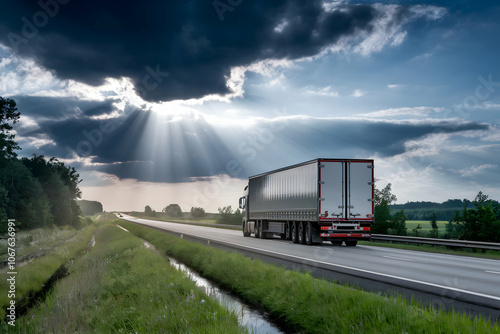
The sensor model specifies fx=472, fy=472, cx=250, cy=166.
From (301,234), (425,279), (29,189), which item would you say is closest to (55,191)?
(29,189)

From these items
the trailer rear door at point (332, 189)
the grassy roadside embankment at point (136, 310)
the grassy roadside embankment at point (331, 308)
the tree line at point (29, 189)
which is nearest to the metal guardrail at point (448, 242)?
the trailer rear door at point (332, 189)

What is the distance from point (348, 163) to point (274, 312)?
58.9 feet

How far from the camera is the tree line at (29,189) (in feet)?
167

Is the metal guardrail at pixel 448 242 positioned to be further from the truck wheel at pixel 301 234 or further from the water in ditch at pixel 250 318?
the water in ditch at pixel 250 318

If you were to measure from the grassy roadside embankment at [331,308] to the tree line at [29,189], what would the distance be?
40.8 meters

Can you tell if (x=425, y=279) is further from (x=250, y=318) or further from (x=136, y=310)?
(x=136, y=310)

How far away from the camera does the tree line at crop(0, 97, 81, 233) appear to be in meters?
51.0

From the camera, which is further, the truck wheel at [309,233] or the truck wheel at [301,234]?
the truck wheel at [301,234]

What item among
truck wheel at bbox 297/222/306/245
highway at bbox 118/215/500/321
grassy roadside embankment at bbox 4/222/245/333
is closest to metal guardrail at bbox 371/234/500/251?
truck wheel at bbox 297/222/306/245

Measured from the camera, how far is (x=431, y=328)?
230 inches

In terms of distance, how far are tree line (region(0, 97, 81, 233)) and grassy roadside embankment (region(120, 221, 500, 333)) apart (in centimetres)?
4080

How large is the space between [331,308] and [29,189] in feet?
233

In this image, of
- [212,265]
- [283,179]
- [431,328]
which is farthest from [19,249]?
[431,328]

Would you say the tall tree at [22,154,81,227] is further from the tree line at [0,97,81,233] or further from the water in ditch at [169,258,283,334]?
the water in ditch at [169,258,283,334]
